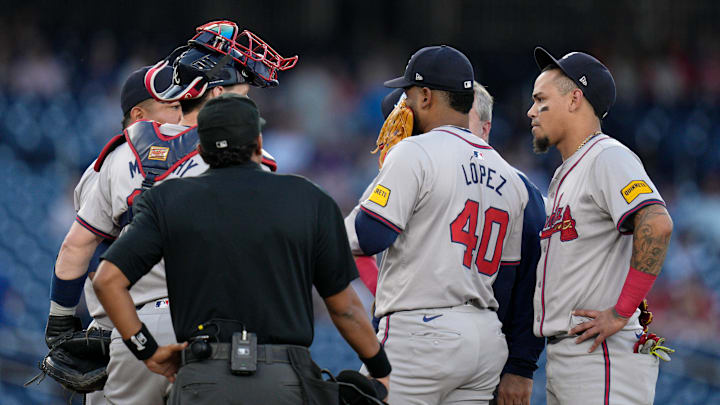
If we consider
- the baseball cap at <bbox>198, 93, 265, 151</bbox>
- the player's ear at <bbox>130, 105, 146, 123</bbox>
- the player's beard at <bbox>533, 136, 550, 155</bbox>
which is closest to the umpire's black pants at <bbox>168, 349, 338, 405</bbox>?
the baseball cap at <bbox>198, 93, 265, 151</bbox>

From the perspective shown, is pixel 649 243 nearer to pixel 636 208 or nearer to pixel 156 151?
pixel 636 208

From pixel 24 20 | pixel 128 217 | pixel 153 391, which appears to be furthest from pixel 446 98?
pixel 24 20

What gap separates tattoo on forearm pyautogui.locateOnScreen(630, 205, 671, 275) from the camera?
3.91m

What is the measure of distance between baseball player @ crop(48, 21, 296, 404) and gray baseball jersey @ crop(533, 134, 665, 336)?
4.37 feet

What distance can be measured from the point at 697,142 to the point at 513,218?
9150 millimetres

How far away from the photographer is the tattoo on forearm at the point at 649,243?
3.91m

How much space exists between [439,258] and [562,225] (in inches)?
23.6

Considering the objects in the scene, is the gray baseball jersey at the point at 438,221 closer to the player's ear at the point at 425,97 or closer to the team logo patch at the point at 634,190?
the player's ear at the point at 425,97

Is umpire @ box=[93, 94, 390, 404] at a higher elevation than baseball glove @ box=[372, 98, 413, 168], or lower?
lower

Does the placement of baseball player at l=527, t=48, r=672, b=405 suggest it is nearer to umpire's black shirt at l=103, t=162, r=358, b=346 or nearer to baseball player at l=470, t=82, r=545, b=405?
baseball player at l=470, t=82, r=545, b=405

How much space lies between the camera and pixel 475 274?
4.13 m

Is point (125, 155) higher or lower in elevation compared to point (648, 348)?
higher

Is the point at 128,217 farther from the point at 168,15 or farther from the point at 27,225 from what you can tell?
the point at 168,15

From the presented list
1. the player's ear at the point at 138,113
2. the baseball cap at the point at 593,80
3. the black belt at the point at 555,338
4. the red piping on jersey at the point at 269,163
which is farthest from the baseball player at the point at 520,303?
the player's ear at the point at 138,113
